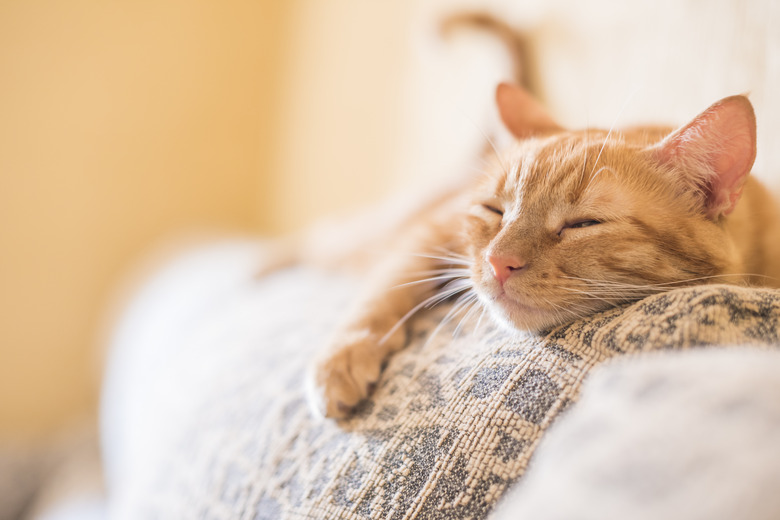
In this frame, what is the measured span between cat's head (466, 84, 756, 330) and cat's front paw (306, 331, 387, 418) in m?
0.20

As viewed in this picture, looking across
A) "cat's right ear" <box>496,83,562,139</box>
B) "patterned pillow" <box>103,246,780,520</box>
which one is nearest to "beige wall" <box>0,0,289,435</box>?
"patterned pillow" <box>103,246,780,520</box>

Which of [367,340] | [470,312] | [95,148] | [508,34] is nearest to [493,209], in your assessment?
[470,312]

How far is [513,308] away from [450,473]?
0.75 ft

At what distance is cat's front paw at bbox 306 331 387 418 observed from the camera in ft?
2.45

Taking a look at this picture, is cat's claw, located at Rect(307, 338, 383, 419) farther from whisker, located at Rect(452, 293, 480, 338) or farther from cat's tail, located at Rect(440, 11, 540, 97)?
cat's tail, located at Rect(440, 11, 540, 97)

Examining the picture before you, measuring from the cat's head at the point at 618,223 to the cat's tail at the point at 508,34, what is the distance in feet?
2.29

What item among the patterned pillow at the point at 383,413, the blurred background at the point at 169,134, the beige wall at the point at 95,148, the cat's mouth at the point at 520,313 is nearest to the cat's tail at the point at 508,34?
the blurred background at the point at 169,134

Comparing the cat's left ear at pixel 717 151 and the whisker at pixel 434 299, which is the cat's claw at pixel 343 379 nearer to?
the whisker at pixel 434 299

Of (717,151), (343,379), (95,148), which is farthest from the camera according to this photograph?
(95,148)

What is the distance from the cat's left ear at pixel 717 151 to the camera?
0.62 metres

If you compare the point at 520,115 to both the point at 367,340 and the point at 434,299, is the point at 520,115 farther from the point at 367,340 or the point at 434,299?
the point at 367,340

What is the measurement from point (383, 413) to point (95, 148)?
272cm

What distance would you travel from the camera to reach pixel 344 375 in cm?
77

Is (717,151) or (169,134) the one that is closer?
(717,151)
